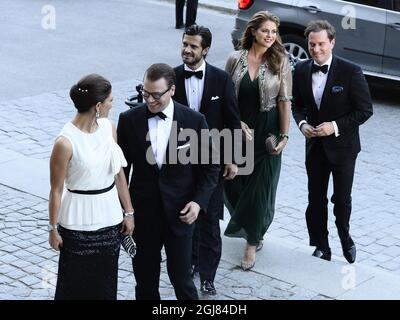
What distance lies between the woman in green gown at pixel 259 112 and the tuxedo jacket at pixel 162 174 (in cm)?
122

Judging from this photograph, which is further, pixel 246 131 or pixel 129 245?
pixel 246 131

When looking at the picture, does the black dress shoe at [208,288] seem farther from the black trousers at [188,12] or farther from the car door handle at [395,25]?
the black trousers at [188,12]

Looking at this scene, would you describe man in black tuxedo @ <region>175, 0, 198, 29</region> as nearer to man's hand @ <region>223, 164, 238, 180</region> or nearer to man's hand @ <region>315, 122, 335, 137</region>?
man's hand @ <region>315, 122, 335, 137</region>

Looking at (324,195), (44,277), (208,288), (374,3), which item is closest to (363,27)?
(374,3)

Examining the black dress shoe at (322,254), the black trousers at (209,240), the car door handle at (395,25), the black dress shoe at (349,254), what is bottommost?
the black dress shoe at (322,254)

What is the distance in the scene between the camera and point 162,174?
5.25 m

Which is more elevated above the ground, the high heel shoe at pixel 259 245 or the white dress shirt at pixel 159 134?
the white dress shirt at pixel 159 134

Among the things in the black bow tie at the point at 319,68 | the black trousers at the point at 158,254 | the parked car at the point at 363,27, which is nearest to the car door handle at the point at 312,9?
the parked car at the point at 363,27

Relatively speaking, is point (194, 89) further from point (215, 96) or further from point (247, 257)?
point (247, 257)

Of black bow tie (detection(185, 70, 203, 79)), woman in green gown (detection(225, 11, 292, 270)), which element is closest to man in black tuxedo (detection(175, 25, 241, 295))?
black bow tie (detection(185, 70, 203, 79))

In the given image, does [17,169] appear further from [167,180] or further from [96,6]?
[96,6]

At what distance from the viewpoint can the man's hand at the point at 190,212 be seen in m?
5.25

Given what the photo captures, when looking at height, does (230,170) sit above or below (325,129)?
below

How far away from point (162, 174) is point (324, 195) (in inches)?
79.5
